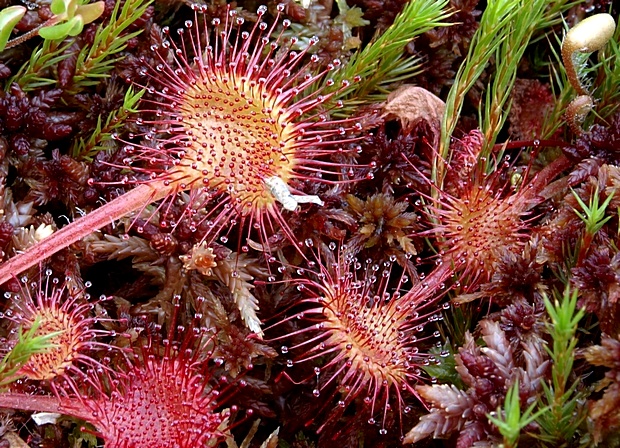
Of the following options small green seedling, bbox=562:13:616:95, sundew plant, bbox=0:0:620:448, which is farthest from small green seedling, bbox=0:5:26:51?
small green seedling, bbox=562:13:616:95

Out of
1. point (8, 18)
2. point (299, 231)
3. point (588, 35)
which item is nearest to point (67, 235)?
point (8, 18)

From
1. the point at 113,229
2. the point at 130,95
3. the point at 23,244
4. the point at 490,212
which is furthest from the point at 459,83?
the point at 23,244

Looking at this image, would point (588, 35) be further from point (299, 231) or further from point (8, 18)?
point (8, 18)

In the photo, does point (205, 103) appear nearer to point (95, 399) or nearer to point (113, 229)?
point (113, 229)

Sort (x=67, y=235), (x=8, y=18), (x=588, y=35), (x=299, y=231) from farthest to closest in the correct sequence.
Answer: (x=299, y=231) < (x=588, y=35) < (x=67, y=235) < (x=8, y=18)

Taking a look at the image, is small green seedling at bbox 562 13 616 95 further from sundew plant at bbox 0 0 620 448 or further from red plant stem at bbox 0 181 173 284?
red plant stem at bbox 0 181 173 284

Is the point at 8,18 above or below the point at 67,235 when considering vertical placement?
above

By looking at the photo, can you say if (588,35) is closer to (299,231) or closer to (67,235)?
(299,231)

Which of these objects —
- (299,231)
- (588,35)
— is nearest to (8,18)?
(299,231)

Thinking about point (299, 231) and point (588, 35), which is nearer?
point (588, 35)

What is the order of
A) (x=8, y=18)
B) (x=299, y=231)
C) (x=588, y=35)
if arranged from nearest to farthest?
(x=8, y=18)
(x=588, y=35)
(x=299, y=231)

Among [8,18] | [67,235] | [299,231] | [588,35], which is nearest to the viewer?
[8,18]
